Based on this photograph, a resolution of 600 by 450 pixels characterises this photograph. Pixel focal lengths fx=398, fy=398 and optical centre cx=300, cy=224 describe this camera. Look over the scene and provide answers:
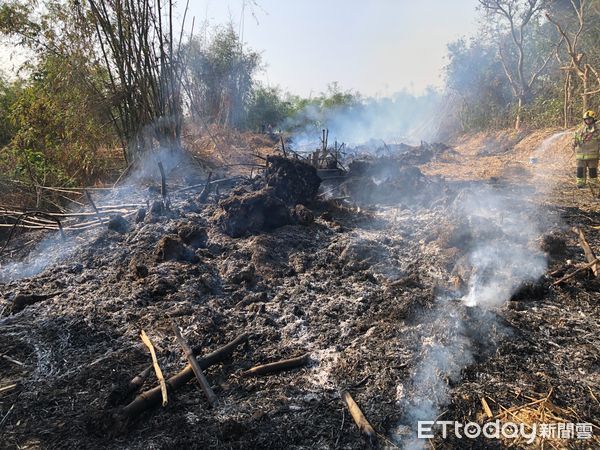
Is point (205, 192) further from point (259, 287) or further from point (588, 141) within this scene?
point (588, 141)

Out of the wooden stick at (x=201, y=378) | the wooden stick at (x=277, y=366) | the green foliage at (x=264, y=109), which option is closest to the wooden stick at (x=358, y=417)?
the wooden stick at (x=277, y=366)

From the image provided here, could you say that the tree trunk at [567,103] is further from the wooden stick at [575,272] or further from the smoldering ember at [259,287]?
the wooden stick at [575,272]

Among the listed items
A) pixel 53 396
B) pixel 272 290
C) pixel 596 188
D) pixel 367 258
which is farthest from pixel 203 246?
pixel 596 188

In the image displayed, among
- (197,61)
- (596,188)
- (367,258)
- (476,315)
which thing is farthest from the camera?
(197,61)

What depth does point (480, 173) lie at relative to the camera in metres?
10.2

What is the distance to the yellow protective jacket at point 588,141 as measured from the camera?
725 centimetres

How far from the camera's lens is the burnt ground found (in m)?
2.47

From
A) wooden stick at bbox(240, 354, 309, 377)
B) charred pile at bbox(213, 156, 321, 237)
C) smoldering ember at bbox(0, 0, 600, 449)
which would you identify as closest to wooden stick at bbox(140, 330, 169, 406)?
smoldering ember at bbox(0, 0, 600, 449)

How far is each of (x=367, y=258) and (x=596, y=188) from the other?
5.44 meters

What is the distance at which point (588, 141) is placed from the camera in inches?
288

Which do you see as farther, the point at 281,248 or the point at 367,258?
the point at 281,248

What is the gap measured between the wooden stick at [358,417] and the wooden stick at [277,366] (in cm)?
50

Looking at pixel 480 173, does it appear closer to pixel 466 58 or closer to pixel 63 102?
pixel 63 102

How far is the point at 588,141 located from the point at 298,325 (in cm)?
693
